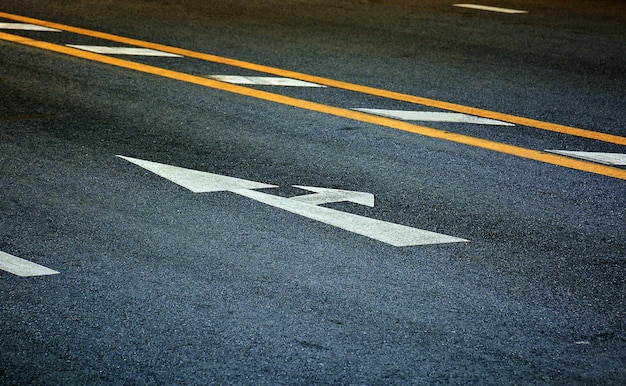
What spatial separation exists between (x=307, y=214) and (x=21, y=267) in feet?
5.00

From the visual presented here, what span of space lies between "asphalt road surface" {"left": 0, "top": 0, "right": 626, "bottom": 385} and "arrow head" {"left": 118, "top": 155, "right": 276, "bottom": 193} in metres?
0.02

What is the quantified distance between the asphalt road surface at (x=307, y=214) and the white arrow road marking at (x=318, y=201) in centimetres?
2

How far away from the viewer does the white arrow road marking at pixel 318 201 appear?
210 inches

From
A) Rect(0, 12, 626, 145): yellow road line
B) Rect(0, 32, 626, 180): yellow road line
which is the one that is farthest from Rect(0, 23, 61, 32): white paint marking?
Rect(0, 32, 626, 180): yellow road line

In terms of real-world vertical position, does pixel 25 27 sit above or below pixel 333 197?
below

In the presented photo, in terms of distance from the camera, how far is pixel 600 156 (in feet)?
23.3

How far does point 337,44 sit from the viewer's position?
11195 millimetres

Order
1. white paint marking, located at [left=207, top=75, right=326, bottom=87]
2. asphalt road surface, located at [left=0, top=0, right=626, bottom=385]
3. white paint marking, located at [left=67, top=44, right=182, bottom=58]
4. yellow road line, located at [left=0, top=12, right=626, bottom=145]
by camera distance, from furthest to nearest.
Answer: white paint marking, located at [left=67, top=44, right=182, bottom=58]
white paint marking, located at [left=207, top=75, right=326, bottom=87]
yellow road line, located at [left=0, top=12, right=626, bottom=145]
asphalt road surface, located at [left=0, top=0, right=626, bottom=385]

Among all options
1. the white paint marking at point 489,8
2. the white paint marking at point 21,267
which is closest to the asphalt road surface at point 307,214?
the white paint marking at point 21,267

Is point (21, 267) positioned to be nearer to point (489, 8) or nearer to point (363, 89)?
point (363, 89)

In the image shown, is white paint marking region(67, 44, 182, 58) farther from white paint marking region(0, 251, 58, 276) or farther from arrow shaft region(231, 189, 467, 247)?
white paint marking region(0, 251, 58, 276)

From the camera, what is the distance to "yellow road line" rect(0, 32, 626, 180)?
6922 millimetres

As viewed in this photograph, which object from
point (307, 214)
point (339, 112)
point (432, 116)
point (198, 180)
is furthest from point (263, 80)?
point (307, 214)

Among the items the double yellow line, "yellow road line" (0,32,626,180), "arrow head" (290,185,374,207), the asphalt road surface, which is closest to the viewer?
the asphalt road surface
